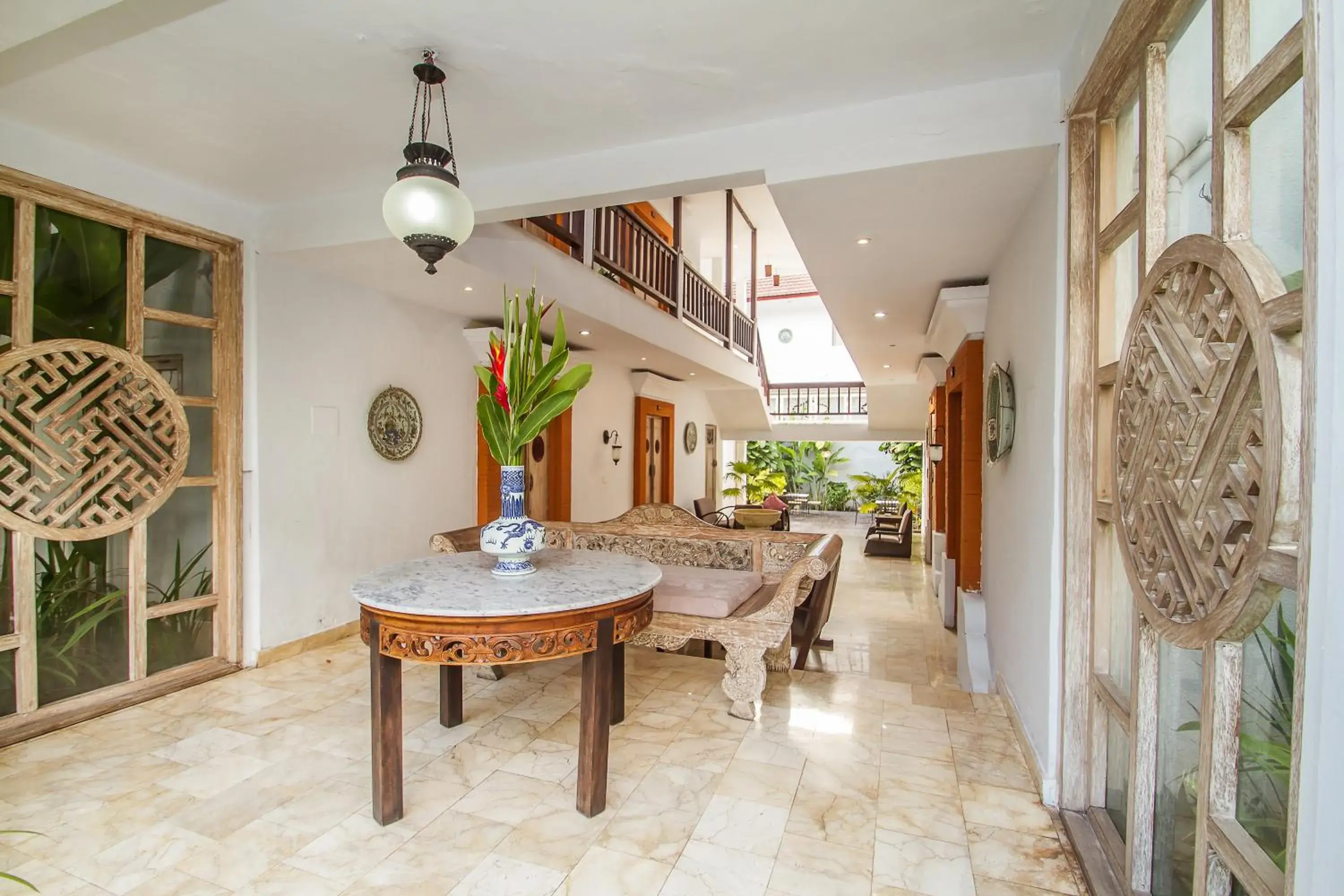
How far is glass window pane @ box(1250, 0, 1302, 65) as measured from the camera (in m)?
1.08

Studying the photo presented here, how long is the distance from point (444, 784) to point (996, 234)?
3474 millimetres

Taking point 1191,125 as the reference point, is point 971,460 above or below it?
below

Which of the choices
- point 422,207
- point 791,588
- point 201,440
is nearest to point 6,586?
point 201,440

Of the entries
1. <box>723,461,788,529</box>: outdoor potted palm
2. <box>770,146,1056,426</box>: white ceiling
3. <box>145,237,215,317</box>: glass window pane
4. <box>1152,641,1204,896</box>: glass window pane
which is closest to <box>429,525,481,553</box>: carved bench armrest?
<box>145,237,215,317</box>: glass window pane

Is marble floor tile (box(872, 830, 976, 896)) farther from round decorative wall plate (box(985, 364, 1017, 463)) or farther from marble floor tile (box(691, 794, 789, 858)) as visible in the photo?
round decorative wall plate (box(985, 364, 1017, 463))

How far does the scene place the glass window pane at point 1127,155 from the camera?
186 centimetres

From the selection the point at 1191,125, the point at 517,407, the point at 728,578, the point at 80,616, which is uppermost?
the point at 1191,125

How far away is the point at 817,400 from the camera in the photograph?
1160cm

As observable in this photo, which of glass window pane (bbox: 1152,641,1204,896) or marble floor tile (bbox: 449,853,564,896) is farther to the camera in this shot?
marble floor tile (bbox: 449,853,564,896)

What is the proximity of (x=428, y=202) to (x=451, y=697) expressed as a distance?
6.90 feet

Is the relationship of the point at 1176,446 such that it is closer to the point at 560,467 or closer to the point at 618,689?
the point at 618,689

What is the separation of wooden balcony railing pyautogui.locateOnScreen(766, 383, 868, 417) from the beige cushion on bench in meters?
7.92

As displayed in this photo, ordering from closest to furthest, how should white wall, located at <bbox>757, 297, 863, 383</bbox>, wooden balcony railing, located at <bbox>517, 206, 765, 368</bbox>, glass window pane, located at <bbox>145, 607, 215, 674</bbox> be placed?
glass window pane, located at <bbox>145, 607, 215, 674</bbox>, wooden balcony railing, located at <bbox>517, 206, 765, 368</bbox>, white wall, located at <bbox>757, 297, 863, 383</bbox>

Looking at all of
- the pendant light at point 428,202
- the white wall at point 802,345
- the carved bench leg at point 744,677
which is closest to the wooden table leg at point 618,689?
the carved bench leg at point 744,677
